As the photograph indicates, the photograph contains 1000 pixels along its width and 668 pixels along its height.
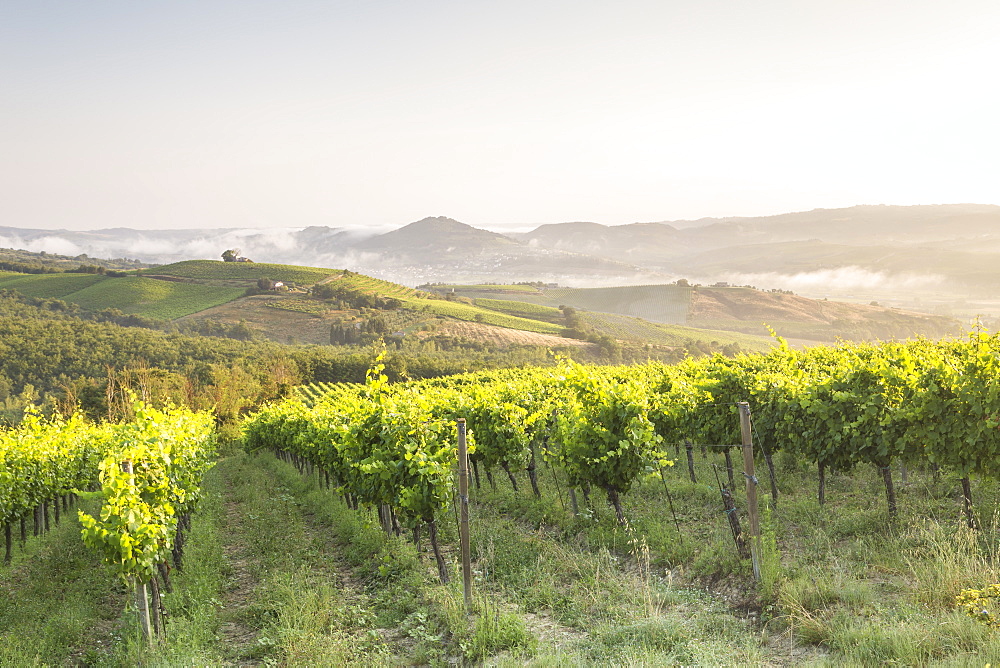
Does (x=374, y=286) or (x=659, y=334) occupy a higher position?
(x=374, y=286)

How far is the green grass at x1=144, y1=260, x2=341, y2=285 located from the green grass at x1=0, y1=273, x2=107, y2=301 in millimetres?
15610

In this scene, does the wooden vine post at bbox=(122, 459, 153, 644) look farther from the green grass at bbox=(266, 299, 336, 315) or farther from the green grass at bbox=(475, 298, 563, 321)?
the green grass at bbox=(475, 298, 563, 321)

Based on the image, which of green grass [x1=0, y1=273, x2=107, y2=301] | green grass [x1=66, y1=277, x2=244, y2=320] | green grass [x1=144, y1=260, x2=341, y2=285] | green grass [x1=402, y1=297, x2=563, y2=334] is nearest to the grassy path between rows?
green grass [x1=402, y1=297, x2=563, y2=334]

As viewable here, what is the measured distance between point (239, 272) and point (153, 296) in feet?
87.1

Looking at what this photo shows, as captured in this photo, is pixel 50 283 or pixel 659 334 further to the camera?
pixel 659 334

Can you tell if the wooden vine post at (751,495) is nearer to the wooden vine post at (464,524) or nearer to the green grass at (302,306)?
the wooden vine post at (464,524)

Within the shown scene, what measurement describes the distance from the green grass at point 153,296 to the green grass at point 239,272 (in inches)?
345

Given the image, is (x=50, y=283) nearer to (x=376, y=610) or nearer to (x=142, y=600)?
(x=142, y=600)

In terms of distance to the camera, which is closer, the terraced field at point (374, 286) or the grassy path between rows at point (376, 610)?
the grassy path between rows at point (376, 610)

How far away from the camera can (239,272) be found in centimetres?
17112

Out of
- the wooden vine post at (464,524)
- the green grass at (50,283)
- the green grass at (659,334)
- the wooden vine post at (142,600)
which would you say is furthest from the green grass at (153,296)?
the wooden vine post at (464,524)

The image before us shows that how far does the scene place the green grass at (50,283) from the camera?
150625 mm

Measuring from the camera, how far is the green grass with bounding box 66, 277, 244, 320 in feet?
465

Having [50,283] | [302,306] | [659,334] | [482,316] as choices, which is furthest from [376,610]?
[50,283]
